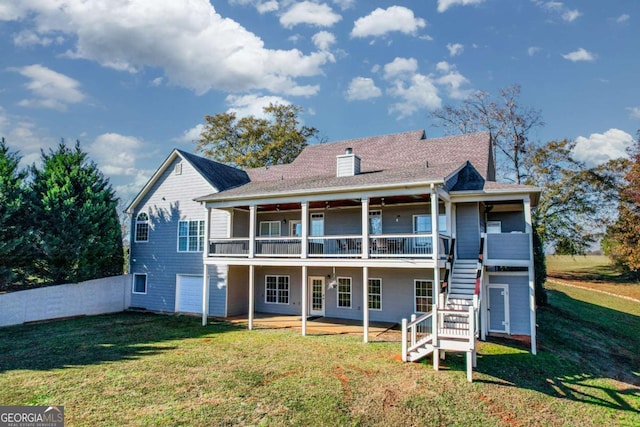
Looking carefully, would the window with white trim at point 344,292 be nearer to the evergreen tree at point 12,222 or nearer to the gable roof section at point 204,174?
the gable roof section at point 204,174

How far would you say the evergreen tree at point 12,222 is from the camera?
15180 millimetres

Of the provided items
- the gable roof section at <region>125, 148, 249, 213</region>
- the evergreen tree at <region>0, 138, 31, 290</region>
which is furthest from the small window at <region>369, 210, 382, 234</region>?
the evergreen tree at <region>0, 138, 31, 290</region>

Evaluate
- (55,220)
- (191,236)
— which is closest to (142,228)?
(191,236)

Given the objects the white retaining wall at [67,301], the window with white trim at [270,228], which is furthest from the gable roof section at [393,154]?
the white retaining wall at [67,301]

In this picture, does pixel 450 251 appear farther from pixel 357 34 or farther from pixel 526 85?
pixel 526 85

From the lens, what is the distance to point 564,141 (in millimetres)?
28797

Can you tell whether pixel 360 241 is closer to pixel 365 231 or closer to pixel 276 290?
pixel 365 231

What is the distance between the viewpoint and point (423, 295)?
14.5 meters

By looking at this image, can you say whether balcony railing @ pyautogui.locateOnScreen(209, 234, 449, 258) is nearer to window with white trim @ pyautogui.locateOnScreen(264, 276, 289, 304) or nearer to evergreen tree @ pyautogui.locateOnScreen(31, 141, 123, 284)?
window with white trim @ pyautogui.locateOnScreen(264, 276, 289, 304)

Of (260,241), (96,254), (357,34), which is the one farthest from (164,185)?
(357,34)

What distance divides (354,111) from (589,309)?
62.1 ft

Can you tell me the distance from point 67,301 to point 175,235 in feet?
18.0

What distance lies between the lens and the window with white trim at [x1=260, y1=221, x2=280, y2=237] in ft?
58.6

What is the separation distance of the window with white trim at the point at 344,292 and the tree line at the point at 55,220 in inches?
465
